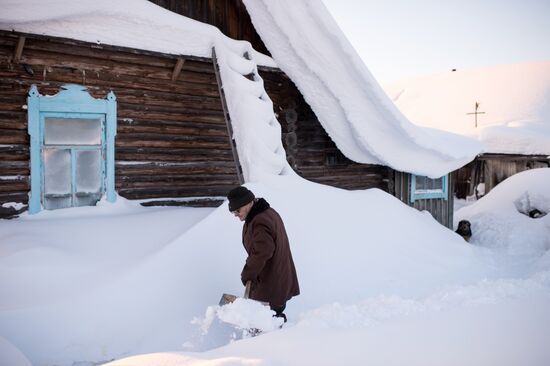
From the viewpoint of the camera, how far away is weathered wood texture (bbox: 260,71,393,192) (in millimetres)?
8594

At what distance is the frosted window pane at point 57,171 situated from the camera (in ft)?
20.4

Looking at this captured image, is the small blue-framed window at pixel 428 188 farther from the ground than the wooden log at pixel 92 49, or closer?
closer

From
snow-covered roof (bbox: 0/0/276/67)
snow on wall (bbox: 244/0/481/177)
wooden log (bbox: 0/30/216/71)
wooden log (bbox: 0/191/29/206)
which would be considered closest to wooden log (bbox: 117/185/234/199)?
wooden log (bbox: 0/191/29/206)

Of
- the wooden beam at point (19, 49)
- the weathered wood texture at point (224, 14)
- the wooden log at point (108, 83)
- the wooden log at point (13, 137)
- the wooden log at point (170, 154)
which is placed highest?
the weathered wood texture at point (224, 14)

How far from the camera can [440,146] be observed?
8875 mm

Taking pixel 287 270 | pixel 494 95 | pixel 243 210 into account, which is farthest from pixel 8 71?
pixel 494 95

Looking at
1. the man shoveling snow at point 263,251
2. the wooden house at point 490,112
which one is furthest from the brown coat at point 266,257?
the wooden house at point 490,112

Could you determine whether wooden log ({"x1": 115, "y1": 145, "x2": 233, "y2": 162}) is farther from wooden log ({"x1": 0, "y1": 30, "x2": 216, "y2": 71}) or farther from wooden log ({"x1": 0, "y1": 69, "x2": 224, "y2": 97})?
wooden log ({"x1": 0, "y1": 30, "x2": 216, "y2": 71})

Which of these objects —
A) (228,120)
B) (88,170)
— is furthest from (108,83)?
(228,120)

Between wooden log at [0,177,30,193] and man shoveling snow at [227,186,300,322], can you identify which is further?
wooden log at [0,177,30,193]

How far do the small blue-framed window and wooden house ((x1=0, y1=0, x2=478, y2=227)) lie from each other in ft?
8.20

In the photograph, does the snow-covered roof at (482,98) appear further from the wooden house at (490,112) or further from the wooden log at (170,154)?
the wooden log at (170,154)

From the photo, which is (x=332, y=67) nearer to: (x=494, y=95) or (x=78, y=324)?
(x=78, y=324)

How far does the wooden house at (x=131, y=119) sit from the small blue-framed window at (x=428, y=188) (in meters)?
2.50
